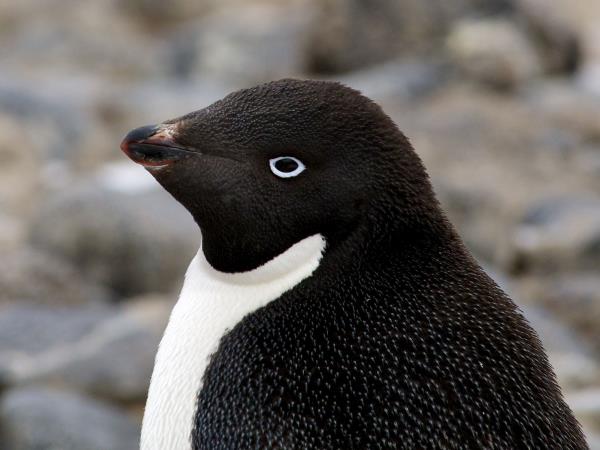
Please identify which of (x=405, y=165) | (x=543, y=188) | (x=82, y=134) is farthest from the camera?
(x=82, y=134)

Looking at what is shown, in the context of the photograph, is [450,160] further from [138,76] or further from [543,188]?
[138,76]

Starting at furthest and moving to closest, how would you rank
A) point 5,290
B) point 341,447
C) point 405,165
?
point 5,290 < point 405,165 < point 341,447

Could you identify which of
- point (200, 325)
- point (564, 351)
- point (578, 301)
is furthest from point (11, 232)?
point (200, 325)

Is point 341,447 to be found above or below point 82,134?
below

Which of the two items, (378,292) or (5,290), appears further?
(5,290)

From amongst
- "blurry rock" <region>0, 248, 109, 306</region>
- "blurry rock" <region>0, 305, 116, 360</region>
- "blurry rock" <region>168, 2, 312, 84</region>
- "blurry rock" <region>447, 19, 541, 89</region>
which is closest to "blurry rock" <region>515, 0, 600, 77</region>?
"blurry rock" <region>447, 19, 541, 89</region>

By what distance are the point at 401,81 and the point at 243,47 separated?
266cm

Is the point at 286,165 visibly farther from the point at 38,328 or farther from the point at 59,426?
the point at 38,328

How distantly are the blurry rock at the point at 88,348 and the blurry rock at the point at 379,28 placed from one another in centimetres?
669

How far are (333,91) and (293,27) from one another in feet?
37.9

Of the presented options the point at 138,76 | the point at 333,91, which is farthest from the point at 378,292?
the point at 138,76

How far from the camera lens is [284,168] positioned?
3057mm

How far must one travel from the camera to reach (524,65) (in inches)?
488

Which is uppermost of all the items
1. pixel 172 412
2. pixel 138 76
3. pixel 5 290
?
pixel 138 76
